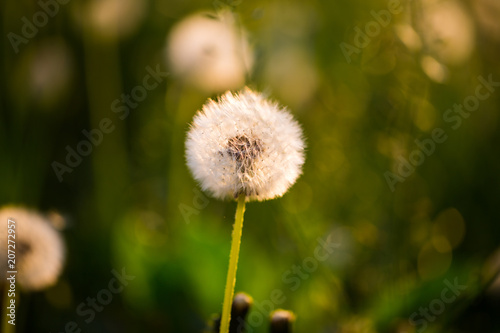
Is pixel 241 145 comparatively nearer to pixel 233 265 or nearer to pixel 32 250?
pixel 233 265

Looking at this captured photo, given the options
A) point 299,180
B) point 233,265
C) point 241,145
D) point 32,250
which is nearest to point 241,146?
point 241,145

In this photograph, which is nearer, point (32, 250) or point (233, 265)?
point (233, 265)

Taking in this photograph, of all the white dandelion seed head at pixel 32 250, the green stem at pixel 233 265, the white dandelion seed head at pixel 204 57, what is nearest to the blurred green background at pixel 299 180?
the white dandelion seed head at pixel 204 57

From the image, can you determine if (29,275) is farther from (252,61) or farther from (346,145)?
(346,145)

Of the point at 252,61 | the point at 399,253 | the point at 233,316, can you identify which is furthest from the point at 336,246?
the point at 233,316

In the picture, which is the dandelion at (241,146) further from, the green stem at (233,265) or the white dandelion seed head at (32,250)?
the white dandelion seed head at (32,250)

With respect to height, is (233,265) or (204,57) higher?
(204,57)
